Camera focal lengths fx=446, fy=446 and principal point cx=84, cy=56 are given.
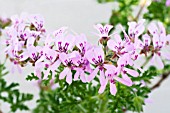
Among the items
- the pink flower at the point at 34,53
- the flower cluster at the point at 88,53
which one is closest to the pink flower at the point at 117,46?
the flower cluster at the point at 88,53

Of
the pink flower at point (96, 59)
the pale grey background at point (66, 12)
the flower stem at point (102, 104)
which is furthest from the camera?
the pale grey background at point (66, 12)

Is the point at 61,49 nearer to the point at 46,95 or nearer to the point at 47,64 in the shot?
the point at 47,64

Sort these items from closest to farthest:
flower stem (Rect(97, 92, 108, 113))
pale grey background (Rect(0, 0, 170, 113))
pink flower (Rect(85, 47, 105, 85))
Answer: pink flower (Rect(85, 47, 105, 85)) → flower stem (Rect(97, 92, 108, 113)) → pale grey background (Rect(0, 0, 170, 113))

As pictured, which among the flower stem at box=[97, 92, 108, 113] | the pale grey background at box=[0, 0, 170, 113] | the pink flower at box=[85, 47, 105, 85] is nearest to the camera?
the pink flower at box=[85, 47, 105, 85]

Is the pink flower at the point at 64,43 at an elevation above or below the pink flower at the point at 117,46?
above

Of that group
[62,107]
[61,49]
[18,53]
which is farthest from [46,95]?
[61,49]

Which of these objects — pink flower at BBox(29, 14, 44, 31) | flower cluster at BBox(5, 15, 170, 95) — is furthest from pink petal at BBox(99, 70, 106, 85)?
pink flower at BBox(29, 14, 44, 31)

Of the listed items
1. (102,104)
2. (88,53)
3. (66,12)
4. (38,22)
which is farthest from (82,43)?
(66,12)

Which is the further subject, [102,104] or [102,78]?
[102,104]

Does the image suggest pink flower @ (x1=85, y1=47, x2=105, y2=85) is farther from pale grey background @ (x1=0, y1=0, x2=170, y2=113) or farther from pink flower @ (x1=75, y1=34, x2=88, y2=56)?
pale grey background @ (x1=0, y1=0, x2=170, y2=113)

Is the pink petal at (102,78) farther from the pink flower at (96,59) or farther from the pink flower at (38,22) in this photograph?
the pink flower at (38,22)

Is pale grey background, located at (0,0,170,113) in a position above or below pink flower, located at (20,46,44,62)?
below

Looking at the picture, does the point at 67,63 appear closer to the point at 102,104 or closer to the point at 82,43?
the point at 82,43
